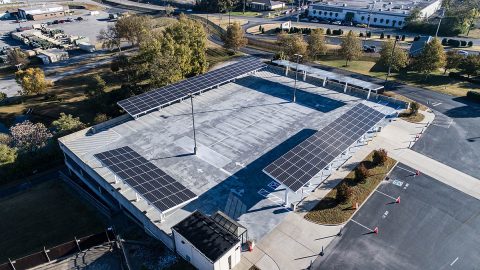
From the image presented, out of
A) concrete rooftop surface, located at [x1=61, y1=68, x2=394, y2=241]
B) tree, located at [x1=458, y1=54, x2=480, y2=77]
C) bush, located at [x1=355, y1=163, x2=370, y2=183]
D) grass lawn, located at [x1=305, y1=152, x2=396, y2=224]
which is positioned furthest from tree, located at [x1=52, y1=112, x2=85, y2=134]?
tree, located at [x1=458, y1=54, x2=480, y2=77]

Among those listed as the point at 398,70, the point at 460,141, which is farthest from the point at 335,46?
the point at 460,141

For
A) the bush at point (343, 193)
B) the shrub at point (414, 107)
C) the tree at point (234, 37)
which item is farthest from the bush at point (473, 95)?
the tree at point (234, 37)

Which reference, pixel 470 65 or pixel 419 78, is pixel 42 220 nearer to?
pixel 419 78

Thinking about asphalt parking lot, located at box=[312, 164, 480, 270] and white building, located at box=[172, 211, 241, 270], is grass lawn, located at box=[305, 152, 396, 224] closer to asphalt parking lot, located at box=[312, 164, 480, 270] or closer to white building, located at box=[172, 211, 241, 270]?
asphalt parking lot, located at box=[312, 164, 480, 270]

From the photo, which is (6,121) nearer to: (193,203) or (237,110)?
(237,110)

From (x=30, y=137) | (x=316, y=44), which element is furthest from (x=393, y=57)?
(x=30, y=137)

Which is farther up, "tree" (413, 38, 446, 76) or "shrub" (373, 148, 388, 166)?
"tree" (413, 38, 446, 76)
